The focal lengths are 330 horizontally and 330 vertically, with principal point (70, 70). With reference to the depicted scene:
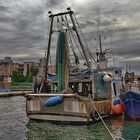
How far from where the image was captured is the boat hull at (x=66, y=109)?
22.2 m

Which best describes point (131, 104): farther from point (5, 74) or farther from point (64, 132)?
point (5, 74)

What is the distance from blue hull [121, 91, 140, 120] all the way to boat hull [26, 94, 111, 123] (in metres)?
1.62

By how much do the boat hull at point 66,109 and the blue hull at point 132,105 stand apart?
162 cm

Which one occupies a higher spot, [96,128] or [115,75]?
[115,75]

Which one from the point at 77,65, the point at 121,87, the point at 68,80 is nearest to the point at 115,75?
the point at 121,87

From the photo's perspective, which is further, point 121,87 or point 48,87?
point 121,87

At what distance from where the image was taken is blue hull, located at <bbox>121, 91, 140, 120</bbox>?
81.9ft

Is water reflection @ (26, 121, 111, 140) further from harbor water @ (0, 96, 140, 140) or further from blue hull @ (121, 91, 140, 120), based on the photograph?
blue hull @ (121, 91, 140, 120)

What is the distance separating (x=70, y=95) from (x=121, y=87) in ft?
31.0

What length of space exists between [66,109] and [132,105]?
5.54 meters

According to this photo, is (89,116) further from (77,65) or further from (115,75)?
(115,75)

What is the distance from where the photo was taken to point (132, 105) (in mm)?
25094

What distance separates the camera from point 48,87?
26.4m

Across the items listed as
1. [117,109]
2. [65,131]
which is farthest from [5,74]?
[65,131]
